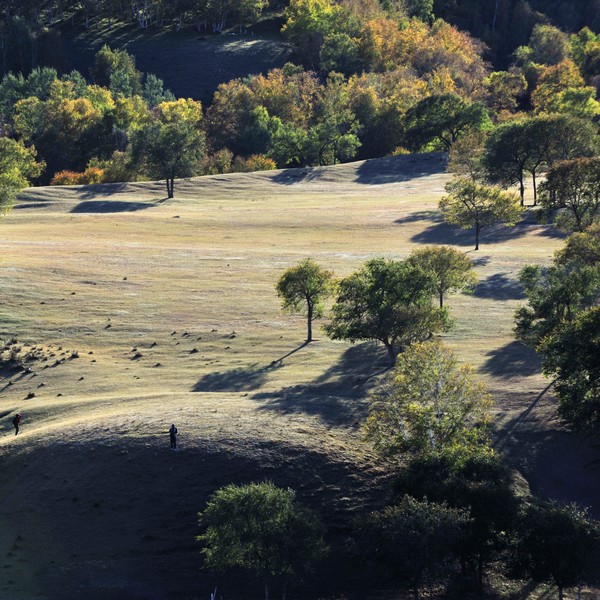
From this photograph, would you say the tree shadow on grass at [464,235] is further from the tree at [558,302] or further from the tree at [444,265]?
the tree at [558,302]

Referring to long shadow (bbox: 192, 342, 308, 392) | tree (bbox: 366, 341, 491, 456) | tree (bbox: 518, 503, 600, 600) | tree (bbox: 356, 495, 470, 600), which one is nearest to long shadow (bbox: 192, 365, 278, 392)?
→ long shadow (bbox: 192, 342, 308, 392)

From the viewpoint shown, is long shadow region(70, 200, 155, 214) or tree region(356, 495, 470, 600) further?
long shadow region(70, 200, 155, 214)

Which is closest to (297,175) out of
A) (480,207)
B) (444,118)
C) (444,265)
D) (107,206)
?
(444,118)

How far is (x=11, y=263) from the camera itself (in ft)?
310

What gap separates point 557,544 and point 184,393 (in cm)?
2823

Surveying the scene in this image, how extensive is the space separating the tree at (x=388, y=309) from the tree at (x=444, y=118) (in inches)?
3713

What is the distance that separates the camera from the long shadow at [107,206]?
129 metres

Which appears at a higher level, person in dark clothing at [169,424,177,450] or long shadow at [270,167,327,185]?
long shadow at [270,167,327,185]

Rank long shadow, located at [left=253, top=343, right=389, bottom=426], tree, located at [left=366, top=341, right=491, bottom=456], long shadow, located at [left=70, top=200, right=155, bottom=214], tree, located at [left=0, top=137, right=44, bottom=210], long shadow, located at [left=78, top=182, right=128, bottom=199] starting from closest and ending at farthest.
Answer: tree, located at [left=366, top=341, right=491, bottom=456] < long shadow, located at [left=253, top=343, right=389, bottom=426] < tree, located at [left=0, top=137, right=44, bottom=210] < long shadow, located at [left=70, top=200, right=155, bottom=214] < long shadow, located at [left=78, top=182, right=128, bottom=199]

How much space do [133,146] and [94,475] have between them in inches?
4010

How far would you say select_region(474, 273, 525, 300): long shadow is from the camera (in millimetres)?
87688

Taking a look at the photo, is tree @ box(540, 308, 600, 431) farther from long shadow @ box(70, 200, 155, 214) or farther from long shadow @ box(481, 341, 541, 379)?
long shadow @ box(70, 200, 155, 214)

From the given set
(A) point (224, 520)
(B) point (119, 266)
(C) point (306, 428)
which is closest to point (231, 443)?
(C) point (306, 428)

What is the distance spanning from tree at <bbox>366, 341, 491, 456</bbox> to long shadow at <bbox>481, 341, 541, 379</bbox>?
9.84 m
